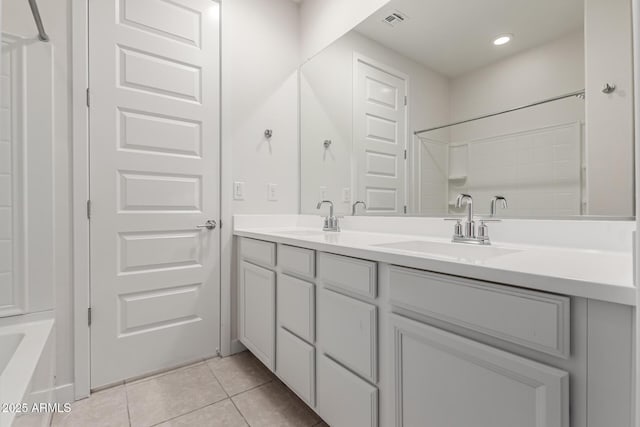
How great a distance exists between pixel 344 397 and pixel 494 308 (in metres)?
0.69

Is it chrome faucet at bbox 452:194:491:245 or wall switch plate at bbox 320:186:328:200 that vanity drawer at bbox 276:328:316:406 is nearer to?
chrome faucet at bbox 452:194:491:245

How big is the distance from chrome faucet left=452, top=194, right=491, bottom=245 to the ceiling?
586 millimetres

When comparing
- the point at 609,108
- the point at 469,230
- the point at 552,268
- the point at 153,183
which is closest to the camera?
the point at 552,268

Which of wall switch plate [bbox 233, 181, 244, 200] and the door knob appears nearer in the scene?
the door knob

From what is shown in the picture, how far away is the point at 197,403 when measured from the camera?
1480mm

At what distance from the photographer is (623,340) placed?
53cm

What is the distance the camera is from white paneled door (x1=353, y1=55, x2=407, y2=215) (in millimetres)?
1592

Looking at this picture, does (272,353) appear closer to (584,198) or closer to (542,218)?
(542,218)

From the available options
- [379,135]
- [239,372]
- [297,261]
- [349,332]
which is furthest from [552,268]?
[239,372]

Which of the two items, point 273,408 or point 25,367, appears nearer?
point 25,367

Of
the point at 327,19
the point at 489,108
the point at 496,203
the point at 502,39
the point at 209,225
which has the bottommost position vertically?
the point at 209,225

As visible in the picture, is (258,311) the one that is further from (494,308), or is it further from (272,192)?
(494,308)

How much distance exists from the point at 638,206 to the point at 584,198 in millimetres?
593

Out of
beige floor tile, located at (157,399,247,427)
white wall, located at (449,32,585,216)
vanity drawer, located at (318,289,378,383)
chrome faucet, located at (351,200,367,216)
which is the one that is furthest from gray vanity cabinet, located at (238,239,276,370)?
white wall, located at (449,32,585,216)
